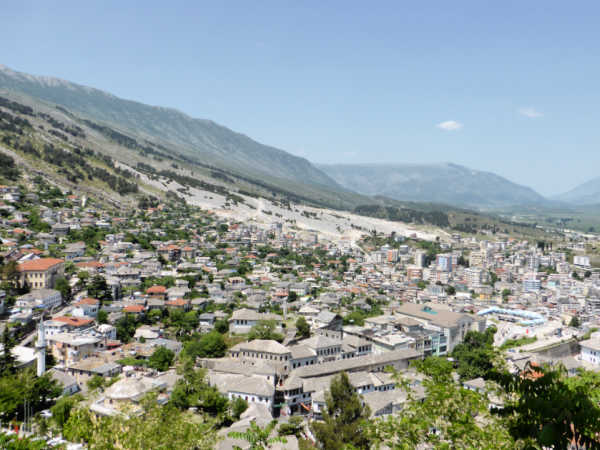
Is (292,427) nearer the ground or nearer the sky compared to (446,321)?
nearer the ground

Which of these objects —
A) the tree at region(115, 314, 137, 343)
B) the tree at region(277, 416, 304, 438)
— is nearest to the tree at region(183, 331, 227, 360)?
the tree at region(115, 314, 137, 343)

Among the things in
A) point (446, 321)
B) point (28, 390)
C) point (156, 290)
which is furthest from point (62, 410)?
point (446, 321)

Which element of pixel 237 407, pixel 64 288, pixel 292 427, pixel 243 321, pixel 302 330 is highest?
pixel 64 288

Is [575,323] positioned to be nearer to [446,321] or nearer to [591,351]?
[591,351]

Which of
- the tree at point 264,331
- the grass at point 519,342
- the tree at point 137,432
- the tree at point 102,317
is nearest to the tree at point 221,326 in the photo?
the tree at point 264,331

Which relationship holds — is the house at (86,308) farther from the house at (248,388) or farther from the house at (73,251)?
the house at (248,388)

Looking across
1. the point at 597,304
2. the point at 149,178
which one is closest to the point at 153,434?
the point at 597,304

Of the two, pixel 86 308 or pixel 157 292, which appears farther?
pixel 157 292
